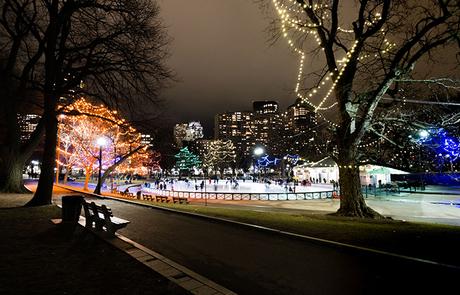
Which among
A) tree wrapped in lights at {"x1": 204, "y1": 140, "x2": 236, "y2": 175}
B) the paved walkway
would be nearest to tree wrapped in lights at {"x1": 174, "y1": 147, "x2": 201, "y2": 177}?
tree wrapped in lights at {"x1": 204, "y1": 140, "x2": 236, "y2": 175}

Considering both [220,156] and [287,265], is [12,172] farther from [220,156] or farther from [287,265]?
[220,156]

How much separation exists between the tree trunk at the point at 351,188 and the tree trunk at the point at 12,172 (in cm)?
2053

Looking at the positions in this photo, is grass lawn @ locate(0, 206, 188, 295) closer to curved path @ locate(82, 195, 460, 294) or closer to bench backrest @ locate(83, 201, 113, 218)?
bench backrest @ locate(83, 201, 113, 218)

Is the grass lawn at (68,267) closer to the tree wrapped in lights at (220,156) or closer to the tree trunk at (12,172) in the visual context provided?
the tree trunk at (12,172)

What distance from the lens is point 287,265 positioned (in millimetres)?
6223

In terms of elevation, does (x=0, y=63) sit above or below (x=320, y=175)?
above

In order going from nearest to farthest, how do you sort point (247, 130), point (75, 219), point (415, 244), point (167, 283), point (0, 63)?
point (167, 283), point (415, 244), point (75, 219), point (0, 63), point (247, 130)

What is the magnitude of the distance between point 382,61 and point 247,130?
182 m

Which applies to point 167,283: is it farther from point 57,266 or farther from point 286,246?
point 286,246

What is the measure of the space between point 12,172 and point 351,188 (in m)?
21.6

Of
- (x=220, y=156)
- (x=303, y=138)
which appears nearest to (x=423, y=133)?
(x=303, y=138)

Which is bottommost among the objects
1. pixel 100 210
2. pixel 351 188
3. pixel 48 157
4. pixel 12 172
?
pixel 100 210

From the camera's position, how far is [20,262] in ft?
20.1

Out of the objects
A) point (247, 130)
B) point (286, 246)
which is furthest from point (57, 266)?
point (247, 130)
